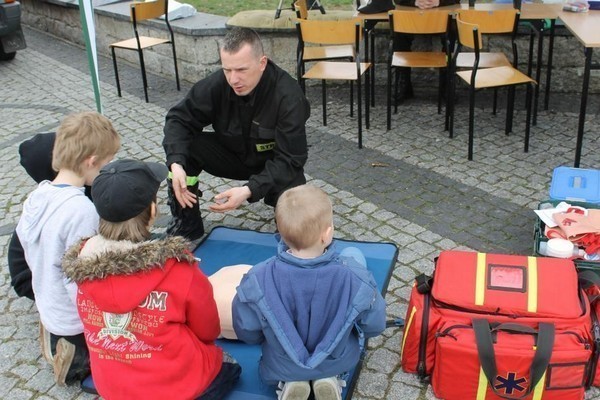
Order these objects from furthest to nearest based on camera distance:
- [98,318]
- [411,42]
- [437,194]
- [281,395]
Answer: [411,42] < [437,194] < [281,395] < [98,318]

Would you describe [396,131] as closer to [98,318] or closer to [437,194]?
[437,194]

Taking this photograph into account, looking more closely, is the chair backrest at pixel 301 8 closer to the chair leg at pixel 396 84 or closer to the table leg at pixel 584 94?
the chair leg at pixel 396 84

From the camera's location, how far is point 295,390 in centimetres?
257

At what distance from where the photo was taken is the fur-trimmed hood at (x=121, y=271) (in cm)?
229

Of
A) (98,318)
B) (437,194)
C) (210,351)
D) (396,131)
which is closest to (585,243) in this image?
(437,194)

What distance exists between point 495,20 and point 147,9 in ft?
11.5

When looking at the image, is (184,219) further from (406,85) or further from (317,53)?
(406,85)

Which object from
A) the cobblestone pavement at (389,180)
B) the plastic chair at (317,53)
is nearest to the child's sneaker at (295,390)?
the cobblestone pavement at (389,180)

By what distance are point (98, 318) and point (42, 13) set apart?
9.00 meters

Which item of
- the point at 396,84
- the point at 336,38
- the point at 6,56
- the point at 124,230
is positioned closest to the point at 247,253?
the point at 124,230

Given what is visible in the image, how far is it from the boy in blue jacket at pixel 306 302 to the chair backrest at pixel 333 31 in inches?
127

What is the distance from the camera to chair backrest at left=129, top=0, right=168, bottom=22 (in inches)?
263

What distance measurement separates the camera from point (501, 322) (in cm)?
269

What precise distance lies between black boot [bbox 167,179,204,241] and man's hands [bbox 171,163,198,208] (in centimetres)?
18
